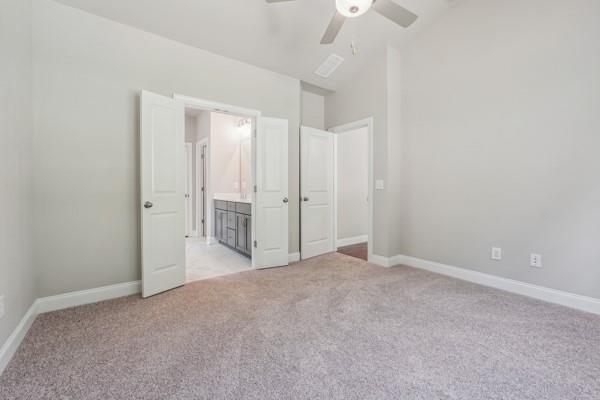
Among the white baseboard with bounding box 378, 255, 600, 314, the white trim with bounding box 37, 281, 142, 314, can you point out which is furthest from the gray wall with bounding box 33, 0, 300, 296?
the white baseboard with bounding box 378, 255, 600, 314

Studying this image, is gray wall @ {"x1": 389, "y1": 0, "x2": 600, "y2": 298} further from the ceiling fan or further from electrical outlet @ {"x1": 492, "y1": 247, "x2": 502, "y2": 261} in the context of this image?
the ceiling fan

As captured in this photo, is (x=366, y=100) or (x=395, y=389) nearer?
(x=395, y=389)

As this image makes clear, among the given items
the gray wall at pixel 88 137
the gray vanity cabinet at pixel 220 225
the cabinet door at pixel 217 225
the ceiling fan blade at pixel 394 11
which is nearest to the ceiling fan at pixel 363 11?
the ceiling fan blade at pixel 394 11

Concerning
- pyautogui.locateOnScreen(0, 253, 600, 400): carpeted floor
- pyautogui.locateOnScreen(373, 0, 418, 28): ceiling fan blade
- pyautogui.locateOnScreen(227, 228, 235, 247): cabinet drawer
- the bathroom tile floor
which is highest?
pyautogui.locateOnScreen(373, 0, 418, 28): ceiling fan blade

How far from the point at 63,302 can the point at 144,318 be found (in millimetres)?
849

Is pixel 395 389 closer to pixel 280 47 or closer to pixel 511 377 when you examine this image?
pixel 511 377

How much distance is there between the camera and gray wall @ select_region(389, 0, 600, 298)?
2.24 metres

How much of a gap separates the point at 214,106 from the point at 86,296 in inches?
93.0

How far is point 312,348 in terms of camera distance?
1.68 metres

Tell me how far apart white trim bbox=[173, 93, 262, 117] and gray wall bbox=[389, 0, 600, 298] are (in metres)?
2.03

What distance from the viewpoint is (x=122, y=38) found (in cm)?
249

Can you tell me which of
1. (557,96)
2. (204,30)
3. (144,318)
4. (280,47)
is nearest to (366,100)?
(280,47)

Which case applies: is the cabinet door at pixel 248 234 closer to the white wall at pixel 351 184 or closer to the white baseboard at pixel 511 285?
the white wall at pixel 351 184

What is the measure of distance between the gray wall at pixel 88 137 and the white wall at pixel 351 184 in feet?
10.2
